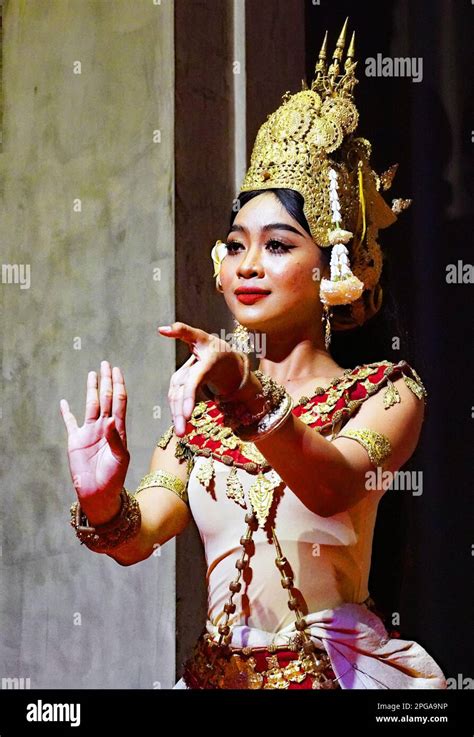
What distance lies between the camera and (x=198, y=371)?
2252 mm

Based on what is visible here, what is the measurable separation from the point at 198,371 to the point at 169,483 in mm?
613

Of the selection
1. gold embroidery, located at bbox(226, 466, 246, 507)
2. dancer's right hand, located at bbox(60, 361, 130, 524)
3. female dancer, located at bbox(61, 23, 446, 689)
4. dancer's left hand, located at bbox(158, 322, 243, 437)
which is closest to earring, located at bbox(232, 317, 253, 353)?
female dancer, located at bbox(61, 23, 446, 689)

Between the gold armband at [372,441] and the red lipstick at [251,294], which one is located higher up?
the red lipstick at [251,294]

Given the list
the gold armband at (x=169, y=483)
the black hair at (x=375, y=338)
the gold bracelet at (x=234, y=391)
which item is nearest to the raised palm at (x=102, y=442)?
the gold bracelet at (x=234, y=391)

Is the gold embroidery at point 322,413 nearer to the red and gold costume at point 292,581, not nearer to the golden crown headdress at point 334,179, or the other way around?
the red and gold costume at point 292,581

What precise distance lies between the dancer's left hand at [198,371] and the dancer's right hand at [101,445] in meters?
0.22

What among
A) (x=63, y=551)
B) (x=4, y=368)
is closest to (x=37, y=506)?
(x=63, y=551)

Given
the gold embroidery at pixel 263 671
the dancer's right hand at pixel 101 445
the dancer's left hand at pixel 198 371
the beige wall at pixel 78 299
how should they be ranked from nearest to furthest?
1. the dancer's left hand at pixel 198 371
2. the dancer's right hand at pixel 101 445
3. the gold embroidery at pixel 263 671
4. the beige wall at pixel 78 299

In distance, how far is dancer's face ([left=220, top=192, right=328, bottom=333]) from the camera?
2758mm

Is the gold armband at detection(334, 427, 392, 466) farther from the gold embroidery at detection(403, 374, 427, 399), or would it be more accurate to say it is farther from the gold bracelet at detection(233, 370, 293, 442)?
the gold bracelet at detection(233, 370, 293, 442)

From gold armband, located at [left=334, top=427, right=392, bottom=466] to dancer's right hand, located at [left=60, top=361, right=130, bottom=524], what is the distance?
41cm

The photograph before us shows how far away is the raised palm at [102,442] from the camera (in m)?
2.47

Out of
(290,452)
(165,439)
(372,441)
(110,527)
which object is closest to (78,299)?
(165,439)

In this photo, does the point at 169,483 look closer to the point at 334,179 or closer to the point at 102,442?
the point at 102,442
